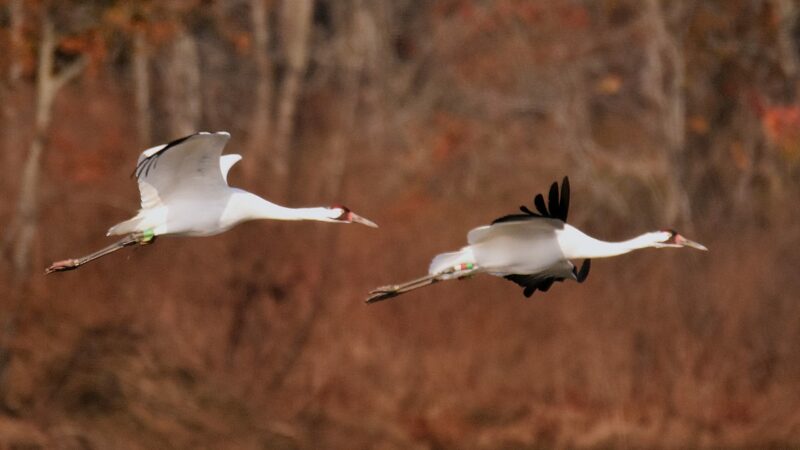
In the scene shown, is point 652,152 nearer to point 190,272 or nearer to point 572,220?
point 572,220

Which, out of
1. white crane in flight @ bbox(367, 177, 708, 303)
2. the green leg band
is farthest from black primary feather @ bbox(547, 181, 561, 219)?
the green leg band

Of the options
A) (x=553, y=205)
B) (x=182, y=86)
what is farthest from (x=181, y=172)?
(x=182, y=86)

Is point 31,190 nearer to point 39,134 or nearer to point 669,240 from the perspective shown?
point 39,134

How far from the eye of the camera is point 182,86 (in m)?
31.8

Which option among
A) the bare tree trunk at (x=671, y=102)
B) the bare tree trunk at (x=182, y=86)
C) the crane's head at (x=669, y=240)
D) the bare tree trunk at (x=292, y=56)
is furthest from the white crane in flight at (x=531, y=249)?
the bare tree trunk at (x=182, y=86)

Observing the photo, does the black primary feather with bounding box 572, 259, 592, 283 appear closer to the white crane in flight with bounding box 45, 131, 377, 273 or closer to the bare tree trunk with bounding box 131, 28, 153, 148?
the white crane in flight with bounding box 45, 131, 377, 273

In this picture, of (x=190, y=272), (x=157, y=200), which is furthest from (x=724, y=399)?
(x=157, y=200)

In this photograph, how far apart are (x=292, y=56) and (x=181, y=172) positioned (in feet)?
54.9

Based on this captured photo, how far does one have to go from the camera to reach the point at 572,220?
2734cm

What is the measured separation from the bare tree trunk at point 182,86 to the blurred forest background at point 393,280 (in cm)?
25

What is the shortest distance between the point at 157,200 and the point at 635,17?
1857cm

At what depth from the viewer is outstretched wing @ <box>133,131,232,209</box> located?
550 inches

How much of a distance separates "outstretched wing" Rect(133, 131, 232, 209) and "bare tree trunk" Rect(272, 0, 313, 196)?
1284cm

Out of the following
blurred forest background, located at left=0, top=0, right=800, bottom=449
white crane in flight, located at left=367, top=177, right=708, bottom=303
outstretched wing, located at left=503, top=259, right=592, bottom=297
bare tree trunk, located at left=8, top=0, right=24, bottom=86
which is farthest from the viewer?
blurred forest background, located at left=0, top=0, right=800, bottom=449
